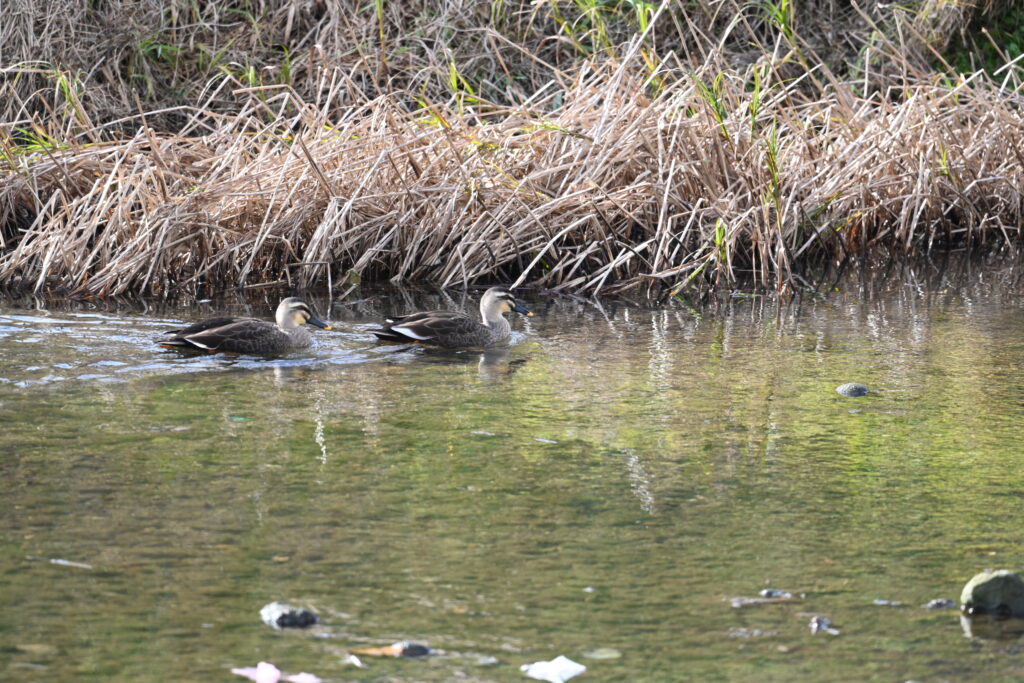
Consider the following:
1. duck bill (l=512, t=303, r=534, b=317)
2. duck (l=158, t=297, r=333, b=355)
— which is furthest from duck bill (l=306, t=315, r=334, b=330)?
duck bill (l=512, t=303, r=534, b=317)

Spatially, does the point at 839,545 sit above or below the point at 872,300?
below

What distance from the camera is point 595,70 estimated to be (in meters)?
10.7

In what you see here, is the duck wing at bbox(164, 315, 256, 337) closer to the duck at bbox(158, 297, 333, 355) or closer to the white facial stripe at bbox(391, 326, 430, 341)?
the duck at bbox(158, 297, 333, 355)

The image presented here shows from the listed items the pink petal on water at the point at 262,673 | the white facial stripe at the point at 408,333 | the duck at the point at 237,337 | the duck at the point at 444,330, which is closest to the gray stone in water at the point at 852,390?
the duck at the point at 444,330

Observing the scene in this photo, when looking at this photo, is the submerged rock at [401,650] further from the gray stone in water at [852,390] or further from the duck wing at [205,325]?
the duck wing at [205,325]

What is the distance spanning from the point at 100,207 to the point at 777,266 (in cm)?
458

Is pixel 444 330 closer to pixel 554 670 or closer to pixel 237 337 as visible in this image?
pixel 237 337

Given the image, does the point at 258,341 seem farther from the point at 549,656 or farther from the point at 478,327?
the point at 549,656

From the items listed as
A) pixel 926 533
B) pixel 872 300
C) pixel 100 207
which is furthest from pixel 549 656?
pixel 100 207

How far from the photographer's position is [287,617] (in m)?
3.46

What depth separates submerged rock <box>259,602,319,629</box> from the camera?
3.46 meters

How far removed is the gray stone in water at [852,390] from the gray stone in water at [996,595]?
259 centimetres

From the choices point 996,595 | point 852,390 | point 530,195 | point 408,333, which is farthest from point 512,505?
point 530,195

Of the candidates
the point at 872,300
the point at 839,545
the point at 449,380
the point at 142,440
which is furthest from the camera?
the point at 872,300
